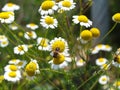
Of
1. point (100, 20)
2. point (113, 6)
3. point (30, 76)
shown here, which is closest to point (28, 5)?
point (113, 6)

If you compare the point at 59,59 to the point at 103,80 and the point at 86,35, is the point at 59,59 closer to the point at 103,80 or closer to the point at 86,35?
the point at 86,35

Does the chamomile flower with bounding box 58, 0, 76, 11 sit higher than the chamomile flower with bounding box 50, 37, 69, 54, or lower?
higher

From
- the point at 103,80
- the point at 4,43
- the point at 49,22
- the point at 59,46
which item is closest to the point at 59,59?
the point at 59,46

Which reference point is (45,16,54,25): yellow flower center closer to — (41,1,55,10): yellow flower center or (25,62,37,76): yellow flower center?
(41,1,55,10): yellow flower center

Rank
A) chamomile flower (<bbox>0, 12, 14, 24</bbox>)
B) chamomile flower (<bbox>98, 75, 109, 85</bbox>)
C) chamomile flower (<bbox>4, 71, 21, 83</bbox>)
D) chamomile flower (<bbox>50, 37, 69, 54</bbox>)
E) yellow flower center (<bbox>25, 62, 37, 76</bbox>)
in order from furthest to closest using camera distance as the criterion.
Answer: chamomile flower (<bbox>98, 75, 109, 85</bbox>) < chamomile flower (<bbox>4, 71, 21, 83</bbox>) < chamomile flower (<bbox>0, 12, 14, 24</bbox>) < chamomile flower (<bbox>50, 37, 69, 54</bbox>) < yellow flower center (<bbox>25, 62, 37, 76</bbox>)

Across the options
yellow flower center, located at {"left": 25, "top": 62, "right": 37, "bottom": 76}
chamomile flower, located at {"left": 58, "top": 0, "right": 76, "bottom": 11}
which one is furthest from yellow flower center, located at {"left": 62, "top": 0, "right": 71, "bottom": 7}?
yellow flower center, located at {"left": 25, "top": 62, "right": 37, "bottom": 76}

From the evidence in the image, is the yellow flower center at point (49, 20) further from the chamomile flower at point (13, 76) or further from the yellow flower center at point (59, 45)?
the chamomile flower at point (13, 76)

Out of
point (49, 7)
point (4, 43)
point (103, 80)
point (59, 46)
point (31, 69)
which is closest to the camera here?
point (31, 69)

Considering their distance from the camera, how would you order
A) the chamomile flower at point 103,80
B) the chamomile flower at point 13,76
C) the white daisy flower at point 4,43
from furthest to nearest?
the white daisy flower at point 4,43 → the chamomile flower at point 103,80 → the chamomile flower at point 13,76

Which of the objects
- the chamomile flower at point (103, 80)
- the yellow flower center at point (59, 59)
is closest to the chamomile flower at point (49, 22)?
the yellow flower center at point (59, 59)

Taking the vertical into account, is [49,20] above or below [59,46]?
above

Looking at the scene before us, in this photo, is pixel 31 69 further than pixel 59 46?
No
